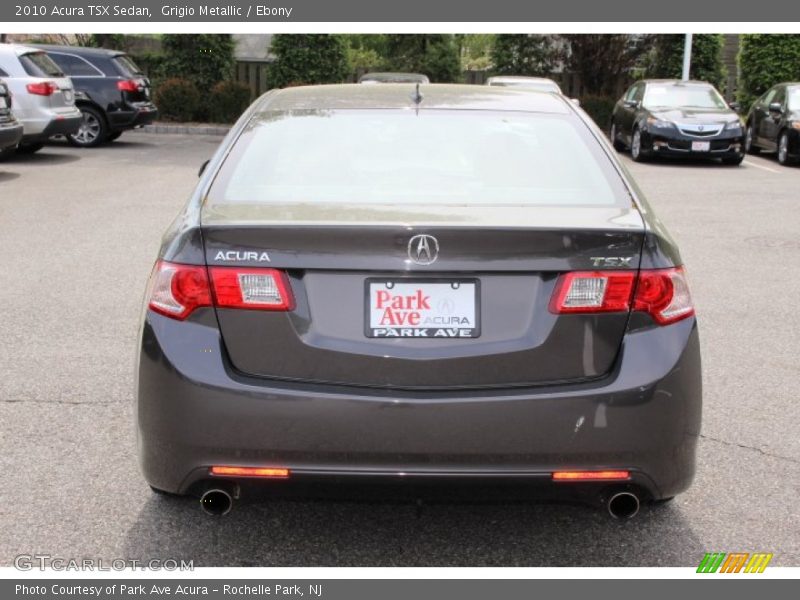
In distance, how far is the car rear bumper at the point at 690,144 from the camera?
18.5 metres

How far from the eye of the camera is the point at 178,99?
2606 cm

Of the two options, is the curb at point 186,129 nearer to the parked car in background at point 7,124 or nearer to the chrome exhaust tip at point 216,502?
the parked car in background at point 7,124

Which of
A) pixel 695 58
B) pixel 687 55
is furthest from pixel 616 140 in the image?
pixel 695 58

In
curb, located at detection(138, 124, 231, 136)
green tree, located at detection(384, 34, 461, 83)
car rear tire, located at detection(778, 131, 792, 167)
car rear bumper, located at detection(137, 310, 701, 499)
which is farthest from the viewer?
green tree, located at detection(384, 34, 461, 83)

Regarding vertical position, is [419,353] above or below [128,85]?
above

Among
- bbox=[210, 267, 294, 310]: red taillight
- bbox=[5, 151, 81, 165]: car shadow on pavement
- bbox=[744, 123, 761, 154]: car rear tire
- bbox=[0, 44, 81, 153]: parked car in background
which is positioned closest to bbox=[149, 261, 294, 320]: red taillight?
bbox=[210, 267, 294, 310]: red taillight

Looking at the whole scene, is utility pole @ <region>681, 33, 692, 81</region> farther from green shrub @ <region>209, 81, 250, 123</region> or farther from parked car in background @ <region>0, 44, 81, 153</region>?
parked car in background @ <region>0, 44, 81, 153</region>

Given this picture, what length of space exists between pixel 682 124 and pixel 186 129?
1144cm

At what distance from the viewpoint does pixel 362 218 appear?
3326mm

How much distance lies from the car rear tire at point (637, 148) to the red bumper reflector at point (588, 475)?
16.5 metres

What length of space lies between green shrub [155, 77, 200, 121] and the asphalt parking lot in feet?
56.3

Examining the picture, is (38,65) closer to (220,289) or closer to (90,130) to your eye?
(90,130)

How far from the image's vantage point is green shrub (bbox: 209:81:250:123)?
2619 centimetres

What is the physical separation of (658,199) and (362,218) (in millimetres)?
11167
